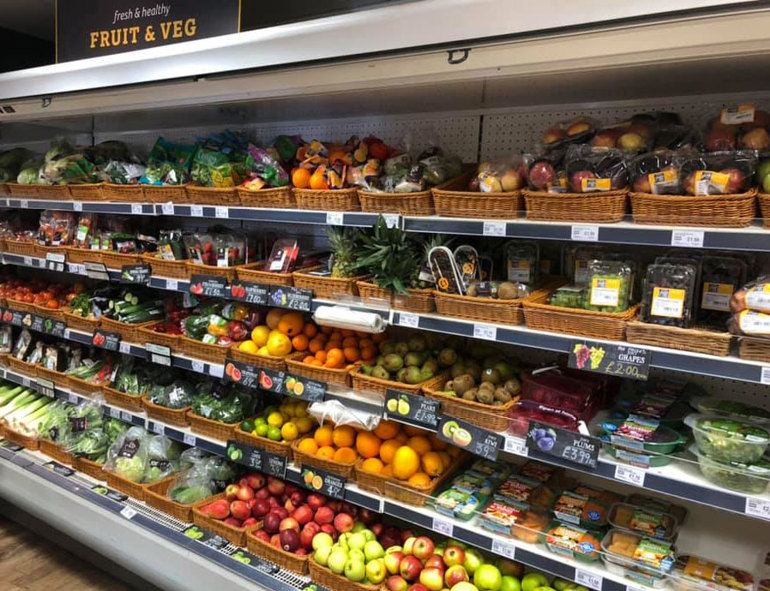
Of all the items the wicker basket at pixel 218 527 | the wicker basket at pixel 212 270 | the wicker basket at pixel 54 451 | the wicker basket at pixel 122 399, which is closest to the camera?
the wicker basket at pixel 218 527

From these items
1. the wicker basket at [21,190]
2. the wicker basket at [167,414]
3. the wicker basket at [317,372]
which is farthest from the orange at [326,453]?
the wicker basket at [21,190]

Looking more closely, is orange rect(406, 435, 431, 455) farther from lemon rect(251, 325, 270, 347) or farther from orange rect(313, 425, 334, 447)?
lemon rect(251, 325, 270, 347)

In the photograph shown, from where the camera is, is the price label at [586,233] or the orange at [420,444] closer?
the price label at [586,233]

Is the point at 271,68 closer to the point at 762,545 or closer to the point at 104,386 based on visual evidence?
the point at 104,386

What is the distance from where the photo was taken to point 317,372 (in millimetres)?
2354

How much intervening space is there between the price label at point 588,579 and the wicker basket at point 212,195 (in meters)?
2.02

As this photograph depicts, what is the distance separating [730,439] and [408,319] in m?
1.09

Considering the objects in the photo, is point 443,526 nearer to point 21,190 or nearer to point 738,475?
point 738,475

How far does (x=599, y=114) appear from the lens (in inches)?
84.2

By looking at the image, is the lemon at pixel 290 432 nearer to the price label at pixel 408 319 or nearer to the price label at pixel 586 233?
the price label at pixel 408 319

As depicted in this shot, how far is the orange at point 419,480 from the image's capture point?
2.15m

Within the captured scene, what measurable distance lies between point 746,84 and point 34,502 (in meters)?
3.87

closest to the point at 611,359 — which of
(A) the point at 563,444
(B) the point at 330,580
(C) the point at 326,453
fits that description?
(A) the point at 563,444

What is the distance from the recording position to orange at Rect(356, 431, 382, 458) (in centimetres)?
235
